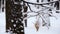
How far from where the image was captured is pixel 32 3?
1.16 meters

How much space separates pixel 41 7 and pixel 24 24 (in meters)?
0.20

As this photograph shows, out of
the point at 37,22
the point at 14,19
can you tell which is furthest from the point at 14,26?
the point at 37,22

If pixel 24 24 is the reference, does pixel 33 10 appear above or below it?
above

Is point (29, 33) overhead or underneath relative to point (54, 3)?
underneath

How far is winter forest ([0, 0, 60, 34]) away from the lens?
1.15 m

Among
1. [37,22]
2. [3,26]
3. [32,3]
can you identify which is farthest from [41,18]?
[3,26]

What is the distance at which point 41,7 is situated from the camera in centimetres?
117

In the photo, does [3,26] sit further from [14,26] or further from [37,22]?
[37,22]

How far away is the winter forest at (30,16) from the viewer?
1.15m

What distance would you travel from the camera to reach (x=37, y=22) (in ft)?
3.87

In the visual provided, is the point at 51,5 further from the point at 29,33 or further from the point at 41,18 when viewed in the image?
the point at 29,33

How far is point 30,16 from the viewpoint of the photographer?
45.8 inches

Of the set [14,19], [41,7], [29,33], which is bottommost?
[29,33]

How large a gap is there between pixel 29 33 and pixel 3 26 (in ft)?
0.74
